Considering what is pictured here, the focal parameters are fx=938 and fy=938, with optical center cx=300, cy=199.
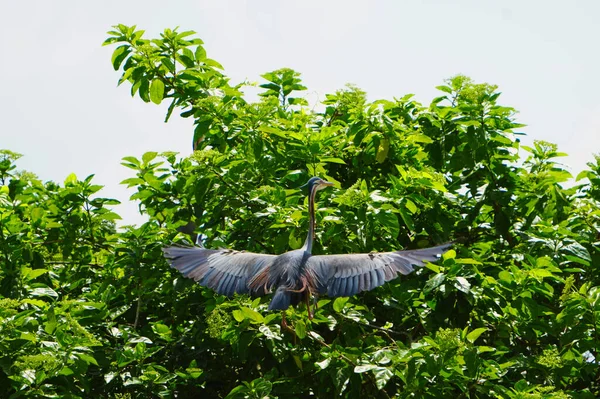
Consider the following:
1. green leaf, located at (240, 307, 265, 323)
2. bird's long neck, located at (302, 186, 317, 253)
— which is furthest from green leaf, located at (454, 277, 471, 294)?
green leaf, located at (240, 307, 265, 323)

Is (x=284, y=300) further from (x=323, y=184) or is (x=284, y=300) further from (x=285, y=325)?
(x=323, y=184)

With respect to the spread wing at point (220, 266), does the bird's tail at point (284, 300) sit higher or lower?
lower

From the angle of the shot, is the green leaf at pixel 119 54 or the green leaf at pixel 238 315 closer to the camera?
the green leaf at pixel 238 315

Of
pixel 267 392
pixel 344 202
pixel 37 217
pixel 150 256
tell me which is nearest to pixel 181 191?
pixel 150 256

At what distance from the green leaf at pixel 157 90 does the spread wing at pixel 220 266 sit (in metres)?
1.45

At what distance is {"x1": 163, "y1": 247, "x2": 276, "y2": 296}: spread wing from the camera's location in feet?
19.9

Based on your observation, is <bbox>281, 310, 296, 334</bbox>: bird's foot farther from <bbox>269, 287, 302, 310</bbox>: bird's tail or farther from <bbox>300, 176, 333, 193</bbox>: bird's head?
<bbox>300, 176, 333, 193</bbox>: bird's head

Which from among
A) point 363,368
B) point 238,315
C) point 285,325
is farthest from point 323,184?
point 363,368

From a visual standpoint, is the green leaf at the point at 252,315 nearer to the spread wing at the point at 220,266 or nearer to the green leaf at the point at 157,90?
the spread wing at the point at 220,266

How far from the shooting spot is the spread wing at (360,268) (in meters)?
5.70

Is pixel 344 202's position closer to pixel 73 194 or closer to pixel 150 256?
pixel 150 256

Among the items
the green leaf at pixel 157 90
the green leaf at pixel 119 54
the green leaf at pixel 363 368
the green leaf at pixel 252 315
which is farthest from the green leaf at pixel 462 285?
the green leaf at pixel 119 54

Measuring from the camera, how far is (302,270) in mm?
5863

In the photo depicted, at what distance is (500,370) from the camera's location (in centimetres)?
549
